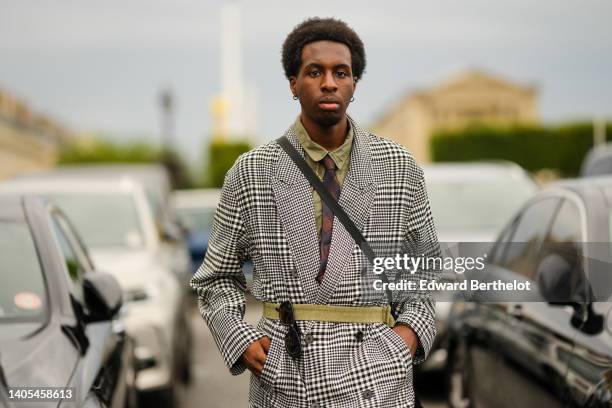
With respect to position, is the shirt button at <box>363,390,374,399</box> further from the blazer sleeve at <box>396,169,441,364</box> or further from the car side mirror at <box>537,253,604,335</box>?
the car side mirror at <box>537,253,604,335</box>

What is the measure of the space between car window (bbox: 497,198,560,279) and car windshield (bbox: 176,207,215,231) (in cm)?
1318

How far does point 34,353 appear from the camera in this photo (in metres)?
3.83

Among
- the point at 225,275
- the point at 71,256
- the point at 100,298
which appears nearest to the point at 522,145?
the point at 71,256

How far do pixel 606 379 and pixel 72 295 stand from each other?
2.13 m

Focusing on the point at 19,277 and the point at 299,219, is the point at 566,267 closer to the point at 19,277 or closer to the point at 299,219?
the point at 299,219

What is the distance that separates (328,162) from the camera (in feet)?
11.2

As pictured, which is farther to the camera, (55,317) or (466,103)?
(466,103)

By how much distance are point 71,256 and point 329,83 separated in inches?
91.3

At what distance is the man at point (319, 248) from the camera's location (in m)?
3.23

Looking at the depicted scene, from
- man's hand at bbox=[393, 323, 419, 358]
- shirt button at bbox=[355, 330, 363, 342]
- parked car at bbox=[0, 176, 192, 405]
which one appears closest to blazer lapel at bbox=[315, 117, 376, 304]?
shirt button at bbox=[355, 330, 363, 342]

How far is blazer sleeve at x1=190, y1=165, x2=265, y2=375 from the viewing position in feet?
11.1

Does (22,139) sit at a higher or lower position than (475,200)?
lower

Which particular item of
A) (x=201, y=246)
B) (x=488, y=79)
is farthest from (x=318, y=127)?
(x=488, y=79)

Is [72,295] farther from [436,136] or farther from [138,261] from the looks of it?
[436,136]
